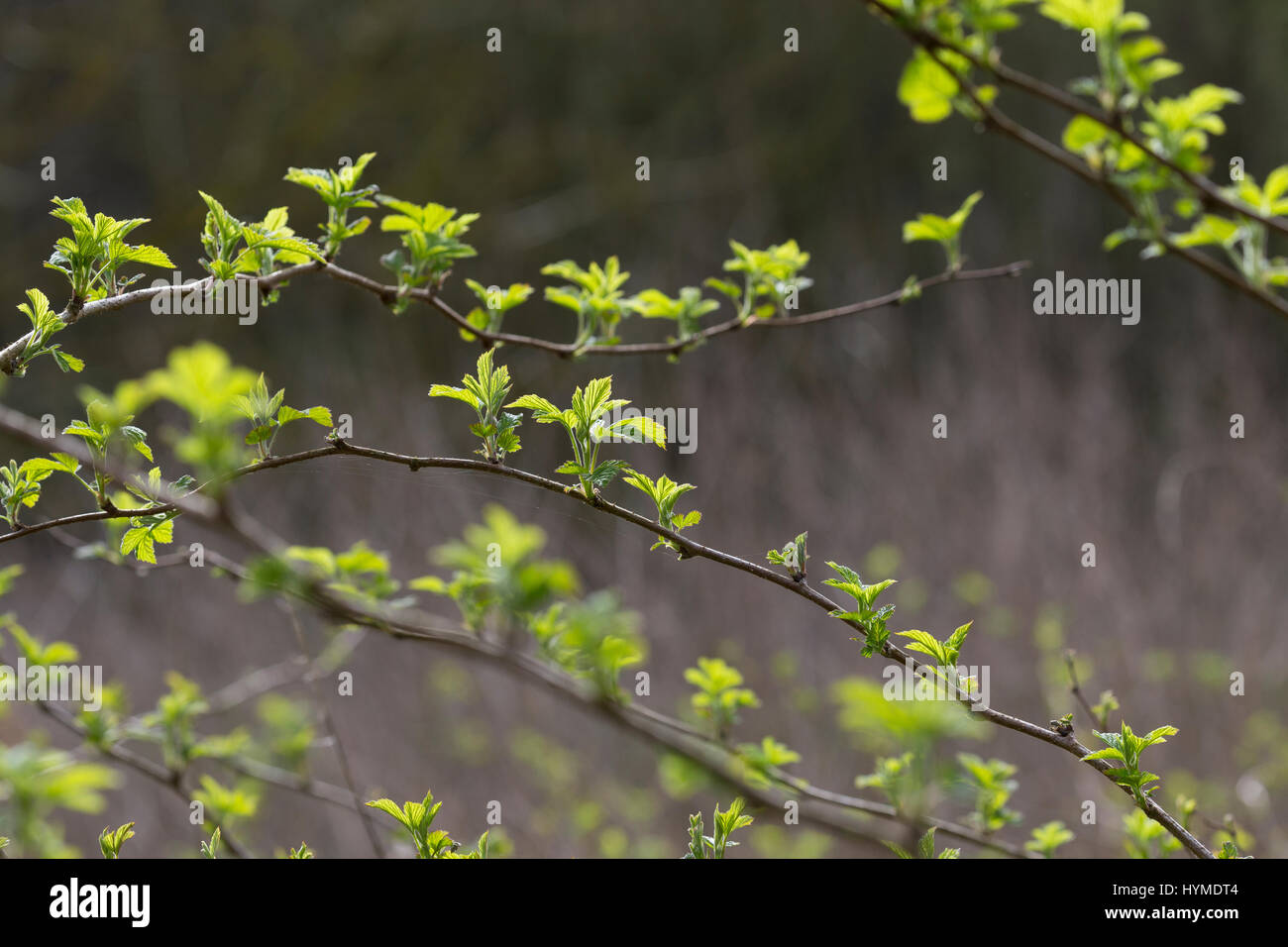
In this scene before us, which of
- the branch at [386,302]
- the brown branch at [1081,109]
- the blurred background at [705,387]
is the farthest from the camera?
the blurred background at [705,387]

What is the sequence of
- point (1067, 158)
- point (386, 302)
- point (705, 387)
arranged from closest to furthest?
point (386, 302), point (1067, 158), point (705, 387)

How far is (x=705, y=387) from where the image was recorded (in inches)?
105

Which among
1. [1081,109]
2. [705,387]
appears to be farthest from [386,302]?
[705,387]

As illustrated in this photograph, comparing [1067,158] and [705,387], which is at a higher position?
[705,387]


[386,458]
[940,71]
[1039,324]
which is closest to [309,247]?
[386,458]

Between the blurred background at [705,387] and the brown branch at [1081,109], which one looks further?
the blurred background at [705,387]

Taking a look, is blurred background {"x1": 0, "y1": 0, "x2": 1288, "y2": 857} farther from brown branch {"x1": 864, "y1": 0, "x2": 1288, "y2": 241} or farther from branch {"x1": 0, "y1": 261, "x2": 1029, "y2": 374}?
brown branch {"x1": 864, "y1": 0, "x2": 1288, "y2": 241}

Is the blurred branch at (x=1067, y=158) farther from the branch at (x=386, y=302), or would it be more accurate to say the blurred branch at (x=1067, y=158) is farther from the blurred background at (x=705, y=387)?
the blurred background at (x=705, y=387)

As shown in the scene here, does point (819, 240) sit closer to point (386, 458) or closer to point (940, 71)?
point (940, 71)

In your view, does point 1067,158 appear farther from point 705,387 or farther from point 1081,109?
point 705,387

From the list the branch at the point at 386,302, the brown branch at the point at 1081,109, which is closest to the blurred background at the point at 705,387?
the branch at the point at 386,302

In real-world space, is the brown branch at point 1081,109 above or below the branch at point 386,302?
above

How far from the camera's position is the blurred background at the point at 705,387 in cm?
191

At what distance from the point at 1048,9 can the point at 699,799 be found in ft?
4.79
